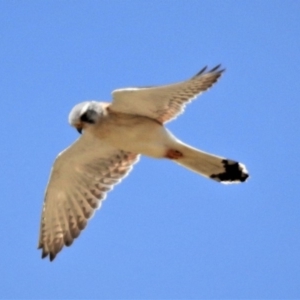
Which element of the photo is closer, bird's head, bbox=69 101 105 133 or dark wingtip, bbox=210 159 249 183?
bird's head, bbox=69 101 105 133

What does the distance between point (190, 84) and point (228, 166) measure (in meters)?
1.13

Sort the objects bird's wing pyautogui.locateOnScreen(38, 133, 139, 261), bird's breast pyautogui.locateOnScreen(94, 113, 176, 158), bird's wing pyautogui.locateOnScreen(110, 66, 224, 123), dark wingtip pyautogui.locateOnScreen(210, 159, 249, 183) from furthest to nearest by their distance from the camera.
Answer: bird's wing pyautogui.locateOnScreen(38, 133, 139, 261) < dark wingtip pyautogui.locateOnScreen(210, 159, 249, 183) < bird's breast pyautogui.locateOnScreen(94, 113, 176, 158) < bird's wing pyautogui.locateOnScreen(110, 66, 224, 123)

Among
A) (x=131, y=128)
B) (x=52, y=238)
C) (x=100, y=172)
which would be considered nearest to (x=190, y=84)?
(x=131, y=128)

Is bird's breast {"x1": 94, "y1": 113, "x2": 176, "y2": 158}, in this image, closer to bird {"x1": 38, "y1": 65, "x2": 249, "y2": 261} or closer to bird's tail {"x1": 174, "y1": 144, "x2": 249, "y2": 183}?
bird {"x1": 38, "y1": 65, "x2": 249, "y2": 261}

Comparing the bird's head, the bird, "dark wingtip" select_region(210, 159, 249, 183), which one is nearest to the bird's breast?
the bird

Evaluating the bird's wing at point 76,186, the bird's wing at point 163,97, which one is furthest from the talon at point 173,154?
the bird's wing at point 76,186

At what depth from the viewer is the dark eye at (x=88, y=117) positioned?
29.9 feet

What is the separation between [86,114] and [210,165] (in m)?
1.52

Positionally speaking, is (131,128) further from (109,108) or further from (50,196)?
(50,196)

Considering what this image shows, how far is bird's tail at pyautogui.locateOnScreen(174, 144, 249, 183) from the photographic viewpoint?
931 cm

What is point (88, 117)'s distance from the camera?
912 cm

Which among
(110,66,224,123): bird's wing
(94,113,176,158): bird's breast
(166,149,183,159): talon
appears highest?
(110,66,224,123): bird's wing

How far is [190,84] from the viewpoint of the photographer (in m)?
8.88

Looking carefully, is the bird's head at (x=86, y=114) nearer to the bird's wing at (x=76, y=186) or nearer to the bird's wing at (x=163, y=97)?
the bird's wing at (x=163, y=97)
